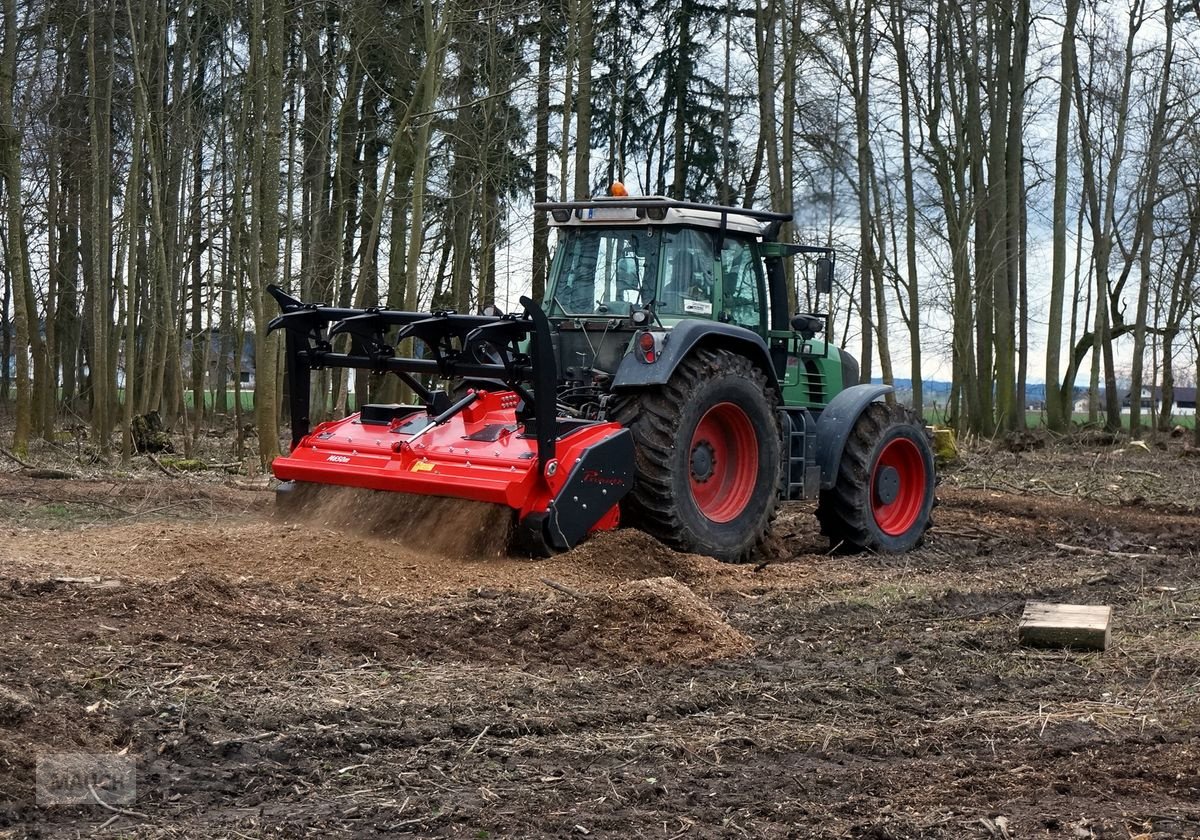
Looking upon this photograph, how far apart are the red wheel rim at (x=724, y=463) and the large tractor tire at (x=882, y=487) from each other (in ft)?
3.33

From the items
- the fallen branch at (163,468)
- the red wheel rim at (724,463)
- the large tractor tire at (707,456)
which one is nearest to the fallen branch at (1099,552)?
the large tractor tire at (707,456)

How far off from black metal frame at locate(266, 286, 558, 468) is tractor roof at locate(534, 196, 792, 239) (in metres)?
1.37

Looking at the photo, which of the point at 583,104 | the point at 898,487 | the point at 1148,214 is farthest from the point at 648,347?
the point at 1148,214

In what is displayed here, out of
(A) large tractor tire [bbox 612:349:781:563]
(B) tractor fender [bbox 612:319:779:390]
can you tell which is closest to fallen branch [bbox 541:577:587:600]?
(A) large tractor tire [bbox 612:349:781:563]

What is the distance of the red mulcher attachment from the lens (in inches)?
308

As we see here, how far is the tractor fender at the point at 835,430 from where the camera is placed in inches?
387

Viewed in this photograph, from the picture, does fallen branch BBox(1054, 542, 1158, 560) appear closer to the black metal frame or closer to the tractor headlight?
the tractor headlight

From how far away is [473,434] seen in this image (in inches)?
330

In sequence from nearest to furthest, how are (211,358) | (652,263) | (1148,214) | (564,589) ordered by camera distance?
(564,589) → (652,263) → (1148,214) → (211,358)

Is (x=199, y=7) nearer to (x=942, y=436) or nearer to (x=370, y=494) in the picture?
(x=942, y=436)

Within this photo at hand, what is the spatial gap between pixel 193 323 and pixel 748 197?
12.0 metres

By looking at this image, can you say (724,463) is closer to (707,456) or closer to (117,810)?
(707,456)

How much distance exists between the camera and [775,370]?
995cm

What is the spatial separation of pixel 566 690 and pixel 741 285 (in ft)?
16.3
